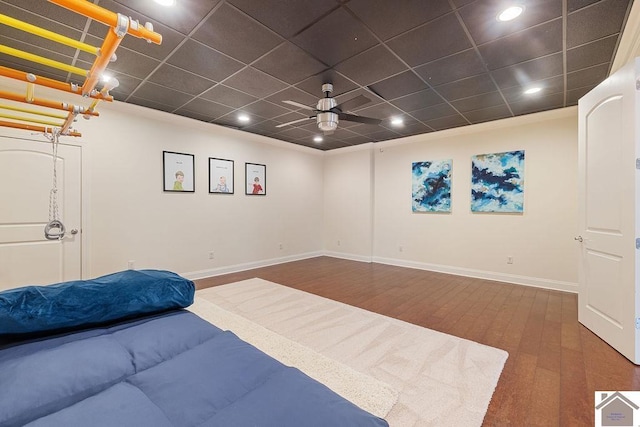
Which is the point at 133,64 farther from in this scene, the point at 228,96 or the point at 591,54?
the point at 591,54

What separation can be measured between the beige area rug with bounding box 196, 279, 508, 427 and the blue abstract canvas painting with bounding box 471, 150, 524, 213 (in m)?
3.05

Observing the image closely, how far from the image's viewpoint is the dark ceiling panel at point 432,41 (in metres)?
2.30

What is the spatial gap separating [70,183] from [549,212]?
697 centimetres

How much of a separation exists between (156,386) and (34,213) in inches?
152

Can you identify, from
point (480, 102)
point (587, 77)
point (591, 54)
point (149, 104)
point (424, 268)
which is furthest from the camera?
point (424, 268)

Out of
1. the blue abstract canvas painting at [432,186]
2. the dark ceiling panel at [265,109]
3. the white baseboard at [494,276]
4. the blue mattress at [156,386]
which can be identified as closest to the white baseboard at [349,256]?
the white baseboard at [494,276]

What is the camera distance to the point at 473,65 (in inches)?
114

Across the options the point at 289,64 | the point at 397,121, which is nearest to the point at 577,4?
the point at 289,64

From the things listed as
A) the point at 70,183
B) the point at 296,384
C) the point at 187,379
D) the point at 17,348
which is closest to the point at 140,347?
the point at 187,379

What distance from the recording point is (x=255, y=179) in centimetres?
578

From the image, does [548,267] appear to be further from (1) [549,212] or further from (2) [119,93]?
(2) [119,93]

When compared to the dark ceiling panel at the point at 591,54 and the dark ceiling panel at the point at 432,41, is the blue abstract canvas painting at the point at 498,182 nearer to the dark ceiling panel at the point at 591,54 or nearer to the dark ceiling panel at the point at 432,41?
the dark ceiling panel at the point at 591,54

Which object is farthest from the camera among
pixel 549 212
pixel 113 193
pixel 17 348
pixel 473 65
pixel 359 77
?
pixel 549 212

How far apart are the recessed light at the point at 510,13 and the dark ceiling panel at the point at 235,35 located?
180 centimetres
